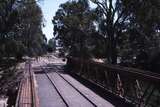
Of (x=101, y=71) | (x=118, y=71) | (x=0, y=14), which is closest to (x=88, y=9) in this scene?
(x=0, y=14)

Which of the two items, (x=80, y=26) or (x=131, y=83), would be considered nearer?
(x=131, y=83)

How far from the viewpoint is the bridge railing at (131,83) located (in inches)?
541

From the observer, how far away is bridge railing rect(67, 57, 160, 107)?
45.1 ft

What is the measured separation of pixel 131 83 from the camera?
15531mm

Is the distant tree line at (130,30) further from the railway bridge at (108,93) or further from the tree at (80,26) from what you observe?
the railway bridge at (108,93)

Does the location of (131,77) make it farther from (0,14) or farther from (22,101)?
(0,14)

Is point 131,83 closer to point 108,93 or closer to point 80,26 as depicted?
point 108,93

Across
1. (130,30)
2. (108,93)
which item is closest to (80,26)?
(130,30)

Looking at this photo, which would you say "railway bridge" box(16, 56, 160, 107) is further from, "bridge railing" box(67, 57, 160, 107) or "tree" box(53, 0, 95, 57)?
"tree" box(53, 0, 95, 57)

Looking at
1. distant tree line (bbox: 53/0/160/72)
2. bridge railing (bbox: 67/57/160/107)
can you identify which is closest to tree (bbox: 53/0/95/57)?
distant tree line (bbox: 53/0/160/72)

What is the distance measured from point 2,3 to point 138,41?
19394mm

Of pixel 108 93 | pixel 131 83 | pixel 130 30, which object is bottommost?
pixel 108 93

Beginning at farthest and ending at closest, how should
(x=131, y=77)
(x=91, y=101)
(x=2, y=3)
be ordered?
(x=2, y=3), (x=91, y=101), (x=131, y=77)

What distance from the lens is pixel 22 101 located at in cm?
1540
